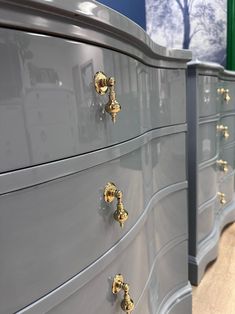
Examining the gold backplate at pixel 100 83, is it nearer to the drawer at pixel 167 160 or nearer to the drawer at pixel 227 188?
the drawer at pixel 167 160

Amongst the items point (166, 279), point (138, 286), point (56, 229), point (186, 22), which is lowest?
point (166, 279)

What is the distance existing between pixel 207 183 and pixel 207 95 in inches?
16.2

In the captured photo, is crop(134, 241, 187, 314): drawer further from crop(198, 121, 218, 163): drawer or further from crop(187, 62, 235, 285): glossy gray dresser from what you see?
crop(198, 121, 218, 163): drawer

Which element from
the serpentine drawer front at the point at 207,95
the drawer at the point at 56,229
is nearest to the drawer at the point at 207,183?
the serpentine drawer front at the point at 207,95

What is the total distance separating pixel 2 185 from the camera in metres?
0.33

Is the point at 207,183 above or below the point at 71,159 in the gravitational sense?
below

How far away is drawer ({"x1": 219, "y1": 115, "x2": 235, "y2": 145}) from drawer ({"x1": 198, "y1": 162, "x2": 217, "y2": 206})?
31 centimetres

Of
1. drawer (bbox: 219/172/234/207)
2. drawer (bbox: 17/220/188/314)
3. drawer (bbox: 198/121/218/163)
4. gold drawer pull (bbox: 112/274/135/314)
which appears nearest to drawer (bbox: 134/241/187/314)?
drawer (bbox: 17/220/188/314)

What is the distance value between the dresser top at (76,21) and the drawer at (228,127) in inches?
45.4

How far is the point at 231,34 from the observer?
2061 millimetres

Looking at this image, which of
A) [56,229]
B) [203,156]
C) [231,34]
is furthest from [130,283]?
[231,34]

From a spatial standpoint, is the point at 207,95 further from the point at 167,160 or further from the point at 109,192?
the point at 109,192

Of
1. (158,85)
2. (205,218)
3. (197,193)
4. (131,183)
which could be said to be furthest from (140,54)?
(205,218)

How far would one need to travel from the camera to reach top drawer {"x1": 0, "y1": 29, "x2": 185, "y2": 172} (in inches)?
12.9
